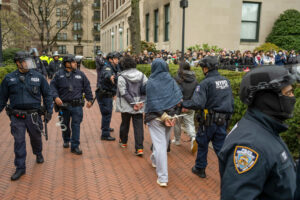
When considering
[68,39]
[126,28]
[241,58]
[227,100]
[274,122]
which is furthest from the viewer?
[68,39]

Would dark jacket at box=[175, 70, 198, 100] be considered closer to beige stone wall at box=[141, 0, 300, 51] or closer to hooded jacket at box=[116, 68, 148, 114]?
hooded jacket at box=[116, 68, 148, 114]

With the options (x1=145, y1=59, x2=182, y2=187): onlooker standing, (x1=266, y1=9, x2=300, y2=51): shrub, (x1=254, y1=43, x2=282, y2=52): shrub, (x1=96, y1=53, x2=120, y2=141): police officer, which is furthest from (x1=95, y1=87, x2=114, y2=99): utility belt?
(x1=266, y1=9, x2=300, y2=51): shrub

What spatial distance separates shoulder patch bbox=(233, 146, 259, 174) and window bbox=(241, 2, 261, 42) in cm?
2259

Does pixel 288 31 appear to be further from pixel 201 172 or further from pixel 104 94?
pixel 201 172

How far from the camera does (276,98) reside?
1.83m

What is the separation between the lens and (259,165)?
1.68 meters

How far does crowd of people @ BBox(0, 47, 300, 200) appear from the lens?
173cm

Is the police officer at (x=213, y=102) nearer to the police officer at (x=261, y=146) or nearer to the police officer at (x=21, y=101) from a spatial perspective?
the police officer at (x=261, y=146)

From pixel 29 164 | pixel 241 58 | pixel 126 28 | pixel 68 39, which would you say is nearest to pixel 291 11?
pixel 241 58

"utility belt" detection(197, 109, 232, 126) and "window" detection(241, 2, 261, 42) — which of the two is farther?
"window" detection(241, 2, 261, 42)

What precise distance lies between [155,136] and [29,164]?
2695mm

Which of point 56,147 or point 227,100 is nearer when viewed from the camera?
point 227,100

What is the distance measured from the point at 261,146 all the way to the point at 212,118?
283 centimetres

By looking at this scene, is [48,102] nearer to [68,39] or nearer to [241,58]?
[241,58]
